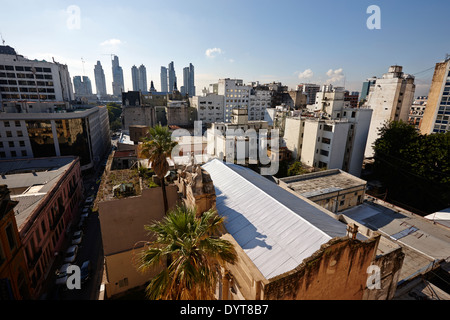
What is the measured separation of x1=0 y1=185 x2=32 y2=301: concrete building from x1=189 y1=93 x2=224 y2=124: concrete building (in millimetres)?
81087

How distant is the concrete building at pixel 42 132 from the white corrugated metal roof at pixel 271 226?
158 feet

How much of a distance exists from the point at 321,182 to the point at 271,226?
22.6 meters

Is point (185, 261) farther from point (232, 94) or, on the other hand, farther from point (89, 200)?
point (232, 94)

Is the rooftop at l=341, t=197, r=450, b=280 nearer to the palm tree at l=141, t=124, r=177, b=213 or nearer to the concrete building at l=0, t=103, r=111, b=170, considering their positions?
the palm tree at l=141, t=124, r=177, b=213

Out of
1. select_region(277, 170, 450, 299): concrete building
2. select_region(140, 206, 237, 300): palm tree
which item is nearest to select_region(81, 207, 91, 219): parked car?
select_region(277, 170, 450, 299): concrete building

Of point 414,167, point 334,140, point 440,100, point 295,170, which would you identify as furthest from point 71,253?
point 440,100

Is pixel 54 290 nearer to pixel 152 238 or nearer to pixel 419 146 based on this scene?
pixel 152 238

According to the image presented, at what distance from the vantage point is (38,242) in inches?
968

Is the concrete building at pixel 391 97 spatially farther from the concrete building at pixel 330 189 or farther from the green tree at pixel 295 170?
the concrete building at pixel 330 189

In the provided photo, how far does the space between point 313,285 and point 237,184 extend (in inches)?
447

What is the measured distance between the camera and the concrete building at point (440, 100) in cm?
6038

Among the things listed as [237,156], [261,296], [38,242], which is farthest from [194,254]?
[237,156]

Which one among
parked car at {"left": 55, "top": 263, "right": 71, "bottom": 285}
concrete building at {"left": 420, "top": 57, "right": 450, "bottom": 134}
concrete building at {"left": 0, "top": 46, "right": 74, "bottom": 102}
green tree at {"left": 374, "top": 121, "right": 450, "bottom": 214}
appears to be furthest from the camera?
concrete building at {"left": 0, "top": 46, "right": 74, "bottom": 102}

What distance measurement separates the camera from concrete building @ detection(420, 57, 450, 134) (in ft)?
198
